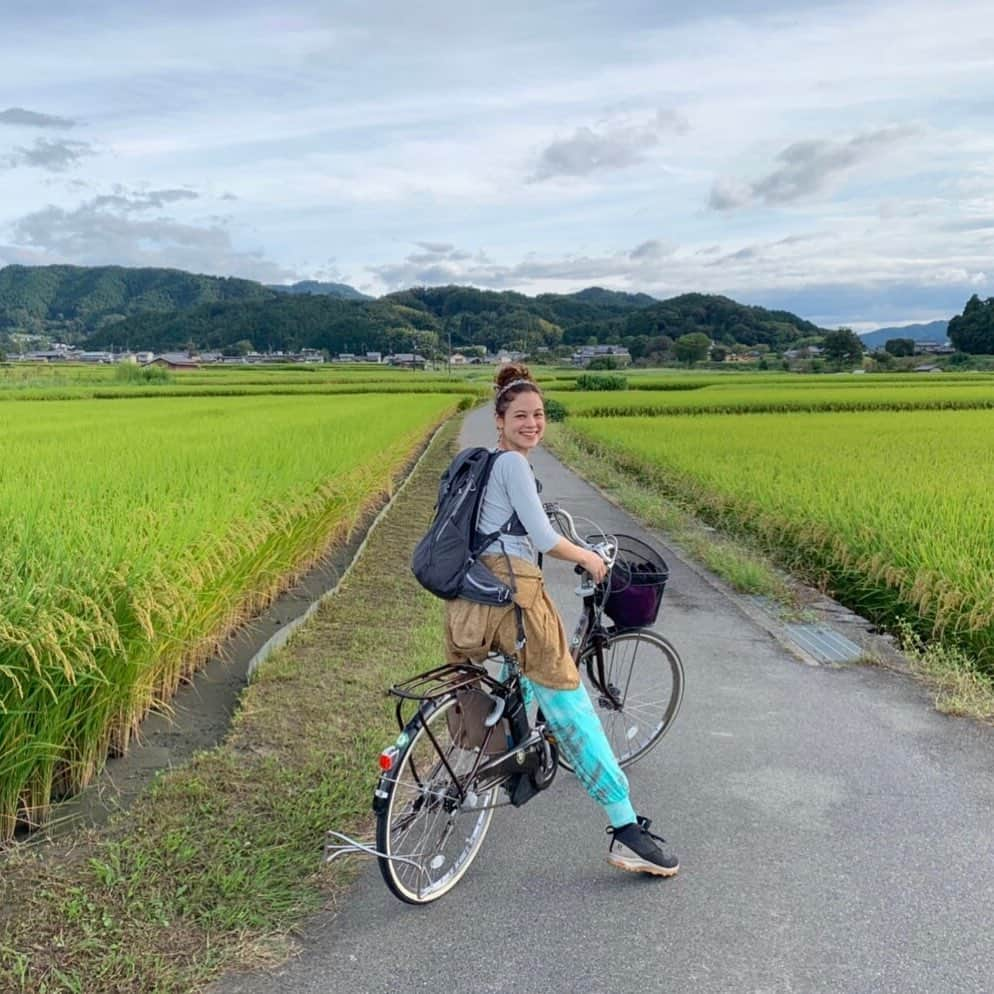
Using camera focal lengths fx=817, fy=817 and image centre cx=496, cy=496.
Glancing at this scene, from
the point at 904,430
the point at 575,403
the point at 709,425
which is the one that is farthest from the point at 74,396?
the point at 904,430

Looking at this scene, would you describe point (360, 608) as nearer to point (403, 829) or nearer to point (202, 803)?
point (202, 803)

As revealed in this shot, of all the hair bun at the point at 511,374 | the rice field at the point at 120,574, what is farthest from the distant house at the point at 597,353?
the hair bun at the point at 511,374

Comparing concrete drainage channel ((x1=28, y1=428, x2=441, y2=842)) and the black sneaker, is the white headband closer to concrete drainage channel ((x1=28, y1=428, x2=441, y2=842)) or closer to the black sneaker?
the black sneaker

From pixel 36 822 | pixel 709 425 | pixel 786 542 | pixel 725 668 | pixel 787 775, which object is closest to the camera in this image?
pixel 36 822

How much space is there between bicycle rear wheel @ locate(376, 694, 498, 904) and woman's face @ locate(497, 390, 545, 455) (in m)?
0.90

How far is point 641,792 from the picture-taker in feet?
11.5

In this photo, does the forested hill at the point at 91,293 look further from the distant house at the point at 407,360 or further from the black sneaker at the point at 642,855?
the black sneaker at the point at 642,855

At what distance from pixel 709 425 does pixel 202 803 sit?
18.5 metres

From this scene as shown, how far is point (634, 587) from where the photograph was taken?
3.17 meters

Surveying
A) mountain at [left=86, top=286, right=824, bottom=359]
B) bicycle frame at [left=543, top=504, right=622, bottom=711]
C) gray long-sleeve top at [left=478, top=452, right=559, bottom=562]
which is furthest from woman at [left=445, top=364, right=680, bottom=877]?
mountain at [left=86, top=286, right=824, bottom=359]

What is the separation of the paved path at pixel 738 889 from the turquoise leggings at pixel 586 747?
0.27 m

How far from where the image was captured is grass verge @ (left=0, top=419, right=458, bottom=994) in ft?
7.63

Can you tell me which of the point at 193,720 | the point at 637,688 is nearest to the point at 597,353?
the point at 193,720

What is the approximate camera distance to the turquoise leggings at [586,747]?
2846 millimetres
